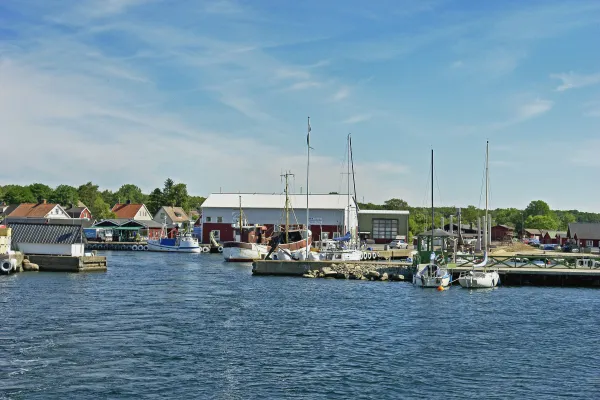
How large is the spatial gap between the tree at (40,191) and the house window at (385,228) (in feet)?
314

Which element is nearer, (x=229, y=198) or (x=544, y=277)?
(x=544, y=277)

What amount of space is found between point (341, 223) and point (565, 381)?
3313 inches

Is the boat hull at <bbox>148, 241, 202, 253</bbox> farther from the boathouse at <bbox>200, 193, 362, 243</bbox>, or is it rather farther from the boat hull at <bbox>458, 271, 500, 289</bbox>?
the boat hull at <bbox>458, 271, 500, 289</bbox>

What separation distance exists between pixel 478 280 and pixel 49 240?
4059 cm

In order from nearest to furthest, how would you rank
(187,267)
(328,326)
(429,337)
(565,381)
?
(565,381) < (429,337) < (328,326) < (187,267)

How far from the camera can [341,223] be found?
361ft

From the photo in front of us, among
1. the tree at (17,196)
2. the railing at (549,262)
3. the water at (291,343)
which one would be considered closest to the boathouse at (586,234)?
the railing at (549,262)

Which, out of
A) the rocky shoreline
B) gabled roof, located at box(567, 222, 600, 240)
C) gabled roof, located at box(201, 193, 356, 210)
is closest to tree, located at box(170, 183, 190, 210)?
gabled roof, located at box(201, 193, 356, 210)

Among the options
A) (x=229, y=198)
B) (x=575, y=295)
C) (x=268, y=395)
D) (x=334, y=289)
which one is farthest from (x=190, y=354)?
(x=229, y=198)

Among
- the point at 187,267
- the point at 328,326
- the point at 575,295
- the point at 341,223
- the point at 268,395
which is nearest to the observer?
the point at 268,395

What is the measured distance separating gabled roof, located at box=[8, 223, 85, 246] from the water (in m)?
14.6

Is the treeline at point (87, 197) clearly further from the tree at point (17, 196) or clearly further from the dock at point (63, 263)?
the dock at point (63, 263)

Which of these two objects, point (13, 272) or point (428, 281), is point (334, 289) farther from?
point (13, 272)

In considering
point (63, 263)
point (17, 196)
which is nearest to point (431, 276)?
point (63, 263)
